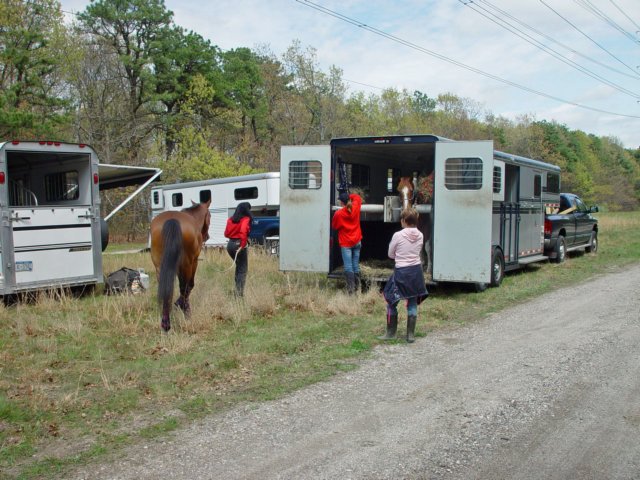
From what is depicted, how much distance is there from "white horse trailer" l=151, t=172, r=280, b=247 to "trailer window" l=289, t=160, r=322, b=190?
19.8 feet

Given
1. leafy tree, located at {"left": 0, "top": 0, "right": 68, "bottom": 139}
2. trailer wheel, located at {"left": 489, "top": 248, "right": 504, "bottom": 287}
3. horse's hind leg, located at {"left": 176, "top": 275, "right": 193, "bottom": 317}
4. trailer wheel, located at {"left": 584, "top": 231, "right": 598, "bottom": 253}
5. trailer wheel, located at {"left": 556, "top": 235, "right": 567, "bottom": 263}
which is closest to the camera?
horse's hind leg, located at {"left": 176, "top": 275, "right": 193, "bottom": 317}

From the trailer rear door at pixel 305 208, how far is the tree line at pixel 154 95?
14714mm

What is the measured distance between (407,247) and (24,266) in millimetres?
6193

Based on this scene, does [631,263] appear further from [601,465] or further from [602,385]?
[601,465]

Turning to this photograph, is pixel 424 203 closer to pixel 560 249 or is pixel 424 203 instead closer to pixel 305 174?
pixel 305 174

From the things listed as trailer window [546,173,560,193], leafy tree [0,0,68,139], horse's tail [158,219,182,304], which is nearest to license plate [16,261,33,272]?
horse's tail [158,219,182,304]

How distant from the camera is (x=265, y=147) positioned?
40.1m

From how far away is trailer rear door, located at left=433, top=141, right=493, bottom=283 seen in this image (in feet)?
32.5

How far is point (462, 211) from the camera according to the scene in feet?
32.9

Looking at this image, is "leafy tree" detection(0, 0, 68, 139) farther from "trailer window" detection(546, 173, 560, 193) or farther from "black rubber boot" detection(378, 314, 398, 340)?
"black rubber boot" detection(378, 314, 398, 340)

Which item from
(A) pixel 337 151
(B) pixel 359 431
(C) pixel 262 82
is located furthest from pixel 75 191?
(C) pixel 262 82

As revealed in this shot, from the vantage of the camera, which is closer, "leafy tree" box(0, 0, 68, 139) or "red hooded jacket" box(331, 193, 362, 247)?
"red hooded jacket" box(331, 193, 362, 247)

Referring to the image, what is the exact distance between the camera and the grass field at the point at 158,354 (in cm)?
467

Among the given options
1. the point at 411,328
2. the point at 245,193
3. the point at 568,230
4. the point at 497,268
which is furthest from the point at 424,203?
the point at 245,193
